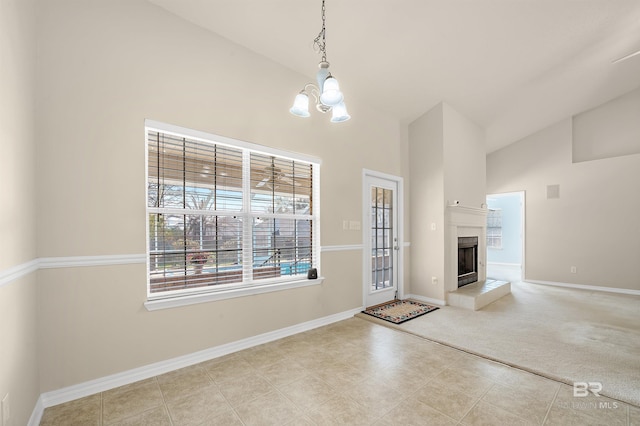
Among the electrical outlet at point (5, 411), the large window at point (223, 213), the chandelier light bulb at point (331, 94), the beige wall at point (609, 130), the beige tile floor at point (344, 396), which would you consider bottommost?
the beige tile floor at point (344, 396)

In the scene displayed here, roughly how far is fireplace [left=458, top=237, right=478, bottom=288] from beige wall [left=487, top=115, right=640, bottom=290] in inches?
73.4

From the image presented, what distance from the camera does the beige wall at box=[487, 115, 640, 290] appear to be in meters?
5.21

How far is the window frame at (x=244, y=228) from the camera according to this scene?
2.46m

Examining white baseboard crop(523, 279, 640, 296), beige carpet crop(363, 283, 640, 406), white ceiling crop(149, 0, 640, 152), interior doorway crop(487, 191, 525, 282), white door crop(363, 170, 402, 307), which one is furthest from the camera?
interior doorway crop(487, 191, 525, 282)

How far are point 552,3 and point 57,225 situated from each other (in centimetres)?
484

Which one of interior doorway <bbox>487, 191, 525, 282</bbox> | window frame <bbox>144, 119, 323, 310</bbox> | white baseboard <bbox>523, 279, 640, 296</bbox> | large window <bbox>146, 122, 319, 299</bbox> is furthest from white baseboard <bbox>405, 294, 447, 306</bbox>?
interior doorway <bbox>487, 191, 525, 282</bbox>

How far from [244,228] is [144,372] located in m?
1.46

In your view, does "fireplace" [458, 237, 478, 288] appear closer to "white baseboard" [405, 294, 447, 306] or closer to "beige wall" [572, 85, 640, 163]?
"white baseboard" [405, 294, 447, 306]

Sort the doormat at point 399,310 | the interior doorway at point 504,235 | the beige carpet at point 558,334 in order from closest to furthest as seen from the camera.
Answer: the beige carpet at point 558,334
the doormat at point 399,310
the interior doorway at point 504,235

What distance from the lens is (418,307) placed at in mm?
4293

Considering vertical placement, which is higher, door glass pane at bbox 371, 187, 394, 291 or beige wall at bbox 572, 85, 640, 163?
beige wall at bbox 572, 85, 640, 163

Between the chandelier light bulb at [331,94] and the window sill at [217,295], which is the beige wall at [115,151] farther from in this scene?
the chandelier light bulb at [331,94]

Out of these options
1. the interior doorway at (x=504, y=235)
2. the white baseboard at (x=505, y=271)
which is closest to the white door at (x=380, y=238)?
the white baseboard at (x=505, y=271)

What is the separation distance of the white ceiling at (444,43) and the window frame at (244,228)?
1054 millimetres
